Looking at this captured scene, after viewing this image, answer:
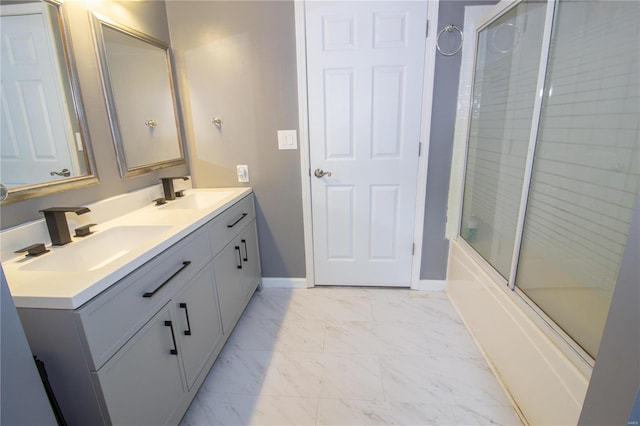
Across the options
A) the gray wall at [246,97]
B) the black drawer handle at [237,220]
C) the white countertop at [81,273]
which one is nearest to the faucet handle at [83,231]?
the white countertop at [81,273]

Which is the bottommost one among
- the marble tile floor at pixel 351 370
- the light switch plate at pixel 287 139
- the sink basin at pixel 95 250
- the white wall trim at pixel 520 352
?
the marble tile floor at pixel 351 370

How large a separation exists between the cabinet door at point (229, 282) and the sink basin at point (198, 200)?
0.33 m

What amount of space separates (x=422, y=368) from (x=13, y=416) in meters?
1.60

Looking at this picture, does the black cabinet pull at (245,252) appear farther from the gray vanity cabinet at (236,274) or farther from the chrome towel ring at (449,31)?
the chrome towel ring at (449,31)

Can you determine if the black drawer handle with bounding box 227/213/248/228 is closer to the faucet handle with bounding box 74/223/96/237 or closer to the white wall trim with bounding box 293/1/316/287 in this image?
the white wall trim with bounding box 293/1/316/287

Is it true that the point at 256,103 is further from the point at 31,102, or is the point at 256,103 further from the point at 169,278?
the point at 169,278

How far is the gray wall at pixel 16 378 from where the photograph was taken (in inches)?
23.5

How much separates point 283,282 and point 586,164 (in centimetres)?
200

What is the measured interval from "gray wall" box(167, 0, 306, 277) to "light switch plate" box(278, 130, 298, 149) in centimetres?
4

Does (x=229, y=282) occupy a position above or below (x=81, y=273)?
below

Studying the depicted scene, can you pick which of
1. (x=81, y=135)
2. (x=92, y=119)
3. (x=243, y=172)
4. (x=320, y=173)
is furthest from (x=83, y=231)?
(x=320, y=173)

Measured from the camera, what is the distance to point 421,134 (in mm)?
2094

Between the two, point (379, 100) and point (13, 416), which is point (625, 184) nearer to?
point (379, 100)

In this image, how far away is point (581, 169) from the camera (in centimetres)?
124
